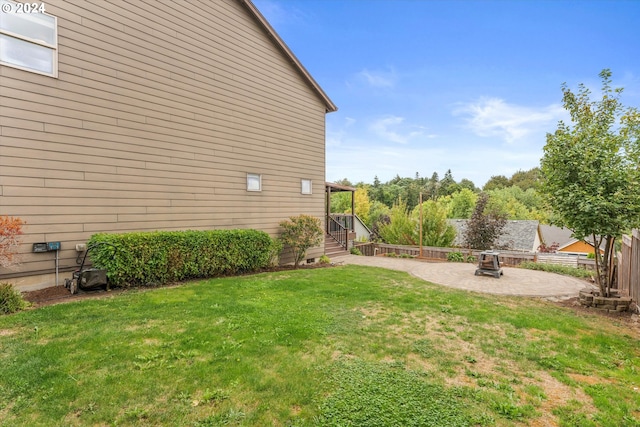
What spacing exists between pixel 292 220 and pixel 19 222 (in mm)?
6242

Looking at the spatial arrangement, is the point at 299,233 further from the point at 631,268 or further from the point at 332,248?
the point at 631,268

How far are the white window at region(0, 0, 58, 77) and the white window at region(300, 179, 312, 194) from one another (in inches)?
275

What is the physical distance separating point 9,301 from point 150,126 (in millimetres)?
4176

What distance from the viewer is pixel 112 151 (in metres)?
6.24

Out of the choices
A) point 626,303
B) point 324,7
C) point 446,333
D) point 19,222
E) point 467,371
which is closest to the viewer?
point 467,371

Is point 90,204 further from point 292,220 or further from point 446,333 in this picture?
point 446,333

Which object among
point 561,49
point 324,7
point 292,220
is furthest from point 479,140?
point 292,220

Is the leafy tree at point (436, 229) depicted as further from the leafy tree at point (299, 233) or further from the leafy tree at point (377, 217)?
the leafy tree at point (299, 233)

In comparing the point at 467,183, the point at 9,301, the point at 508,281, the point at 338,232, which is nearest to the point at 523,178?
the point at 467,183

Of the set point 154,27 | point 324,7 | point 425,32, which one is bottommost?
point 154,27

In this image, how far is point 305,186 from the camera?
11.0 meters

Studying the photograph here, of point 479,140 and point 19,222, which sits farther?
point 479,140

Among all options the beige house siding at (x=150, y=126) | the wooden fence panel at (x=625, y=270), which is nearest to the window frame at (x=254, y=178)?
the beige house siding at (x=150, y=126)

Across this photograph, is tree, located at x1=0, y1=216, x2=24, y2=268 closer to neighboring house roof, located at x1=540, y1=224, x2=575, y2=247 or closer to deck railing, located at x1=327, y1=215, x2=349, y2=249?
deck railing, located at x1=327, y1=215, x2=349, y2=249
